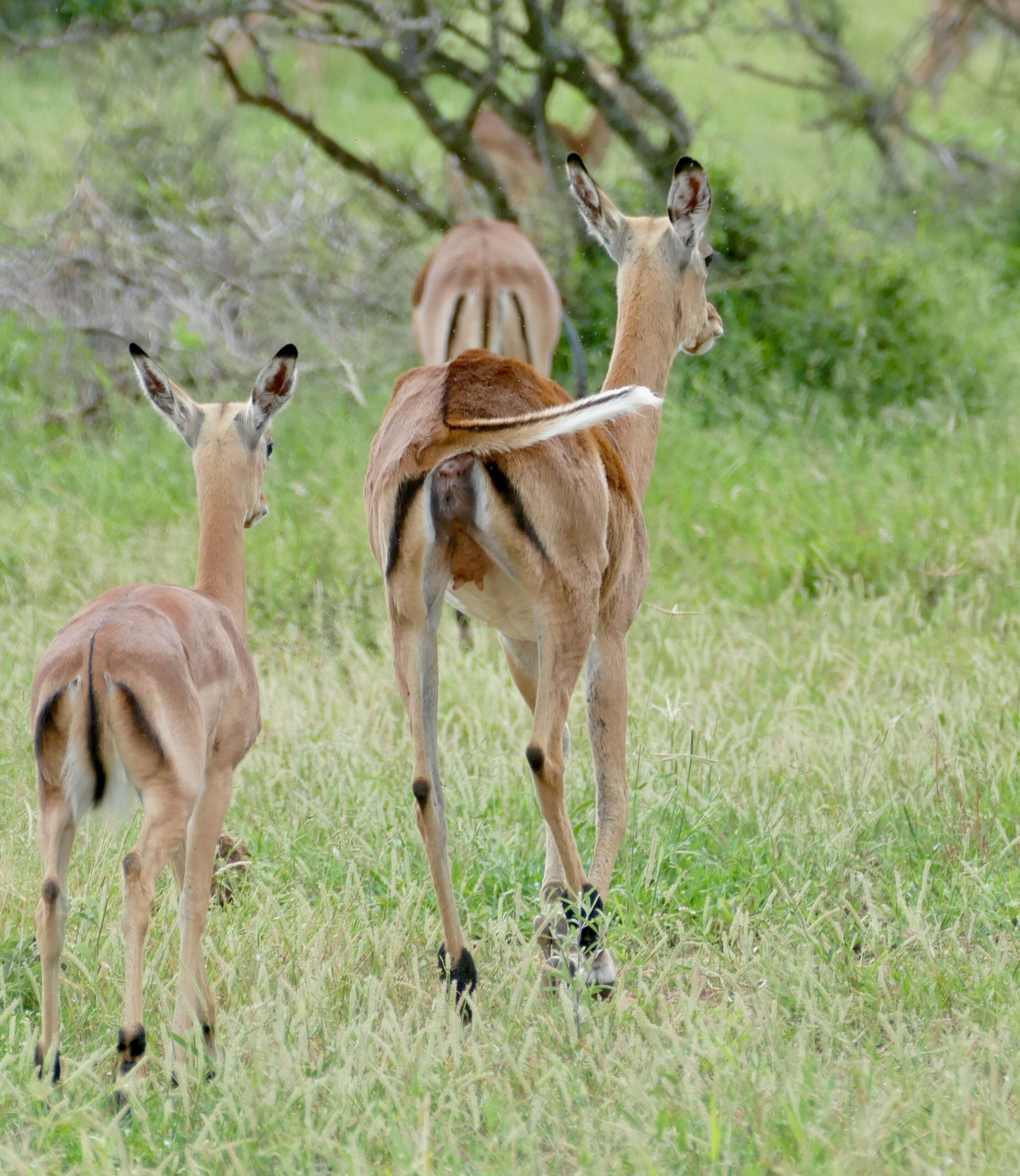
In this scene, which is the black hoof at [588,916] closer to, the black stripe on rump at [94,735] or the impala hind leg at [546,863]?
the impala hind leg at [546,863]

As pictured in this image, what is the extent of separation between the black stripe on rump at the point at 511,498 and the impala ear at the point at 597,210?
3.58 feet

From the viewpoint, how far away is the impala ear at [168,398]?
330 cm

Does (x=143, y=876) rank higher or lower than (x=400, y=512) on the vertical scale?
lower

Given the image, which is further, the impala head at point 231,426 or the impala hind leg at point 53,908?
the impala head at point 231,426

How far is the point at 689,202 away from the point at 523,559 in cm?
122

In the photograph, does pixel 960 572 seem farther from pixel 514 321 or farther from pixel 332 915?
pixel 332 915

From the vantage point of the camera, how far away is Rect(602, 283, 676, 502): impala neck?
11.7 ft

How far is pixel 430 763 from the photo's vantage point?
2904 mm

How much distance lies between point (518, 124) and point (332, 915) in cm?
547

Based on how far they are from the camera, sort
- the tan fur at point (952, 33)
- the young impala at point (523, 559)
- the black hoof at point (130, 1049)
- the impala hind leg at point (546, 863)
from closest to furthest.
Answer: the black hoof at point (130, 1049), the young impala at point (523, 559), the impala hind leg at point (546, 863), the tan fur at point (952, 33)

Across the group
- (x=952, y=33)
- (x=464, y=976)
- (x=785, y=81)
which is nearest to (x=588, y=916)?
(x=464, y=976)

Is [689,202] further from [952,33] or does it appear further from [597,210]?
[952,33]

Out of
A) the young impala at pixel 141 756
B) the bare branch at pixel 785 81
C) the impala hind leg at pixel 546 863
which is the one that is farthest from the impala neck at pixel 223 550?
the bare branch at pixel 785 81

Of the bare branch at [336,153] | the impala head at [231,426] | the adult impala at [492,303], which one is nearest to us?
the impala head at [231,426]
